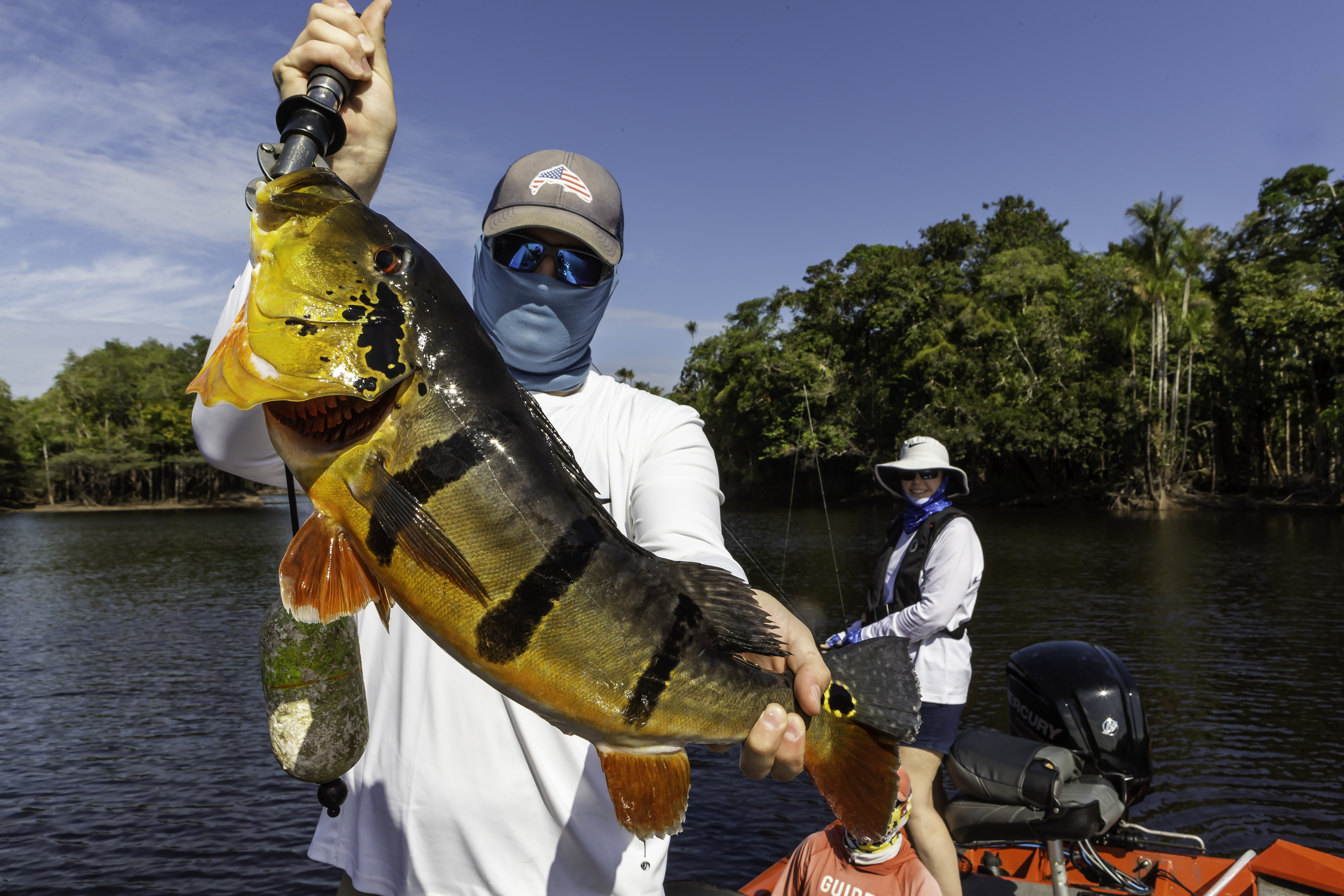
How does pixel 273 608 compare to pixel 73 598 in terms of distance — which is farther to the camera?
pixel 73 598

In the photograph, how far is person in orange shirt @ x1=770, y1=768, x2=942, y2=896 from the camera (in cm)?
443

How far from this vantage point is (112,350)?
77062 mm

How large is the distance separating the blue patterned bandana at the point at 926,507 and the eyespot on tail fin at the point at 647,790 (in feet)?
15.1

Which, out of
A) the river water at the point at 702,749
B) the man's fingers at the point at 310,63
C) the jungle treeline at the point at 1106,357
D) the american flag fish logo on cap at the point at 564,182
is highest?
the jungle treeline at the point at 1106,357

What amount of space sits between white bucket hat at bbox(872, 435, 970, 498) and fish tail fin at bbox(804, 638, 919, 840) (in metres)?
3.90

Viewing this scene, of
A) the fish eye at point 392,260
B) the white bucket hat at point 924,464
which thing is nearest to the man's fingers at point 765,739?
the fish eye at point 392,260

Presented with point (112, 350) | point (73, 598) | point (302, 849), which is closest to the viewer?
point (302, 849)

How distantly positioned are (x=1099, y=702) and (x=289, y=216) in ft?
18.7

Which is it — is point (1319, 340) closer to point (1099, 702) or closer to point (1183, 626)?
point (1183, 626)

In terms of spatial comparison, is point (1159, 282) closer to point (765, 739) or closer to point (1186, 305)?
point (1186, 305)

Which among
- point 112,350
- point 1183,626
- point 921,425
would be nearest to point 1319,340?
point 921,425

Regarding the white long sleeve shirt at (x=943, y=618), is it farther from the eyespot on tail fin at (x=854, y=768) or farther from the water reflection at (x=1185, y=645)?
the water reflection at (x=1185, y=645)

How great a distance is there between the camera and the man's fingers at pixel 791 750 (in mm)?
1977

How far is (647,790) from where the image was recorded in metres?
1.88
